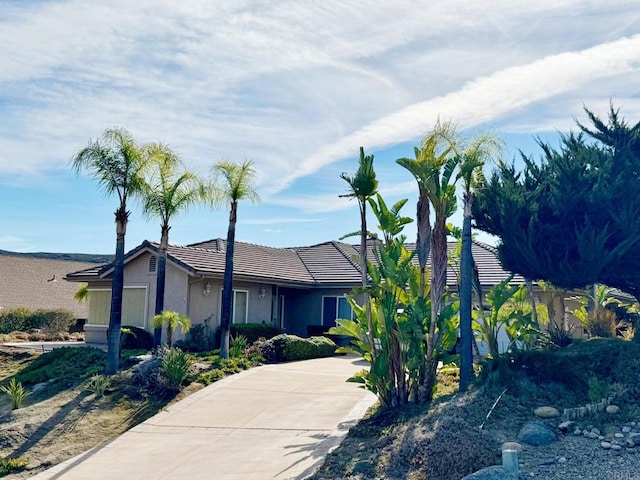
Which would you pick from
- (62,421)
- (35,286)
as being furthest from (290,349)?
(35,286)

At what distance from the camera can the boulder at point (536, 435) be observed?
27.7 feet

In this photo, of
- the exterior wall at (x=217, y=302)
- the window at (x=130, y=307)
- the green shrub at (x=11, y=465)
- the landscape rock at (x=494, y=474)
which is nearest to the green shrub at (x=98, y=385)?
the green shrub at (x=11, y=465)

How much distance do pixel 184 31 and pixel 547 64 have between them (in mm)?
6618

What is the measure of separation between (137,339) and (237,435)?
1066cm

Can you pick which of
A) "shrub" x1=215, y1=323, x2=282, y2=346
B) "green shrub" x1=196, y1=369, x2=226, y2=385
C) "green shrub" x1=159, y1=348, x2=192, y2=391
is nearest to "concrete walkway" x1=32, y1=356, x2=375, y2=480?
"green shrub" x1=196, y1=369, x2=226, y2=385

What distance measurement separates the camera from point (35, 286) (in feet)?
114

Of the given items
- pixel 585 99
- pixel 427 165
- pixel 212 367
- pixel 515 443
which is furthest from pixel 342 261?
pixel 515 443

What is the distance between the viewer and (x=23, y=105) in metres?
13.0

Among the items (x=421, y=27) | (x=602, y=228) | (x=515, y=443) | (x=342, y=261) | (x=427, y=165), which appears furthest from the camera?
(x=342, y=261)

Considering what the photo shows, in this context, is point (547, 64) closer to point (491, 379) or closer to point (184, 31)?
point (491, 379)

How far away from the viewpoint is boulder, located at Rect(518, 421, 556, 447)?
8453 millimetres

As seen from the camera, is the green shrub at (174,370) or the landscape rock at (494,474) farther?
the green shrub at (174,370)

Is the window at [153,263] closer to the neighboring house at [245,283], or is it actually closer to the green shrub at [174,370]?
the neighboring house at [245,283]

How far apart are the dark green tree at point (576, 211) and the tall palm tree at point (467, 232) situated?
5.82 feet
